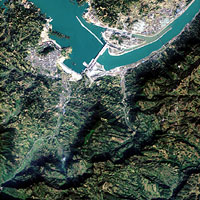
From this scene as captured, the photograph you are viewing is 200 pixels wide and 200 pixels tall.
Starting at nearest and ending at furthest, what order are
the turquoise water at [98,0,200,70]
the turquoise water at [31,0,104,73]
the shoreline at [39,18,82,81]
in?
the turquoise water at [98,0,200,70] < the shoreline at [39,18,82,81] < the turquoise water at [31,0,104,73]

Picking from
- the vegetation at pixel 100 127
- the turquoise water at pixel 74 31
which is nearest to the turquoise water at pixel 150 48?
the vegetation at pixel 100 127

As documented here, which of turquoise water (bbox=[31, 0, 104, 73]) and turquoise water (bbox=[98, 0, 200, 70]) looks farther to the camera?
turquoise water (bbox=[31, 0, 104, 73])

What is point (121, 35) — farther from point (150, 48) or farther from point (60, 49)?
point (60, 49)

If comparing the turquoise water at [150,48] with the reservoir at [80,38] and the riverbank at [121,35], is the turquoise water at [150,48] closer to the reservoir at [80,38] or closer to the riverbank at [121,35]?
the reservoir at [80,38]

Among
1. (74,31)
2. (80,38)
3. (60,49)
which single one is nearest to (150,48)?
(80,38)

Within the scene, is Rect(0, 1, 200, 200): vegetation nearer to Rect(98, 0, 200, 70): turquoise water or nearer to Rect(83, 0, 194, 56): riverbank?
Rect(98, 0, 200, 70): turquoise water

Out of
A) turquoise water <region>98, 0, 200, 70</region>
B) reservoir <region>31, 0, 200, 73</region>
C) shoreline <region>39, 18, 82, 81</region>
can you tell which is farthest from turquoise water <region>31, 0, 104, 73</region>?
turquoise water <region>98, 0, 200, 70</region>

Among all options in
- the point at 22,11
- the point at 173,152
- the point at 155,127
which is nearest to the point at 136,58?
the point at 155,127
